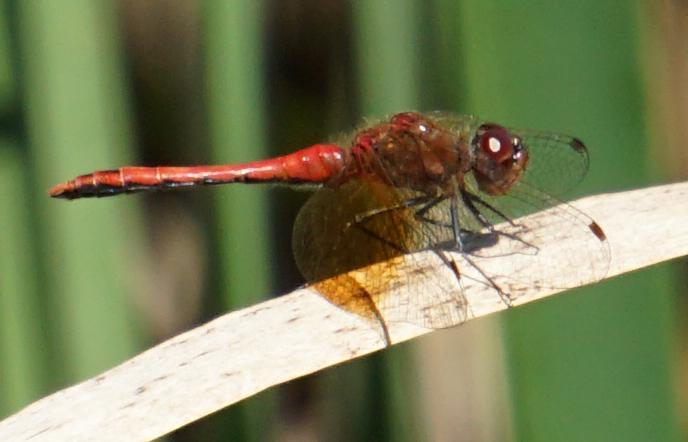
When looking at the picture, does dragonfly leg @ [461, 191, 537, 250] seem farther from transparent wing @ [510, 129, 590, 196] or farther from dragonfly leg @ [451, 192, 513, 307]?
transparent wing @ [510, 129, 590, 196]

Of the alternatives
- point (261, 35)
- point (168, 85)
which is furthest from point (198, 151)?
point (261, 35)

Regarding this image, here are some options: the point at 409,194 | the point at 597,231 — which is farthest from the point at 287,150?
the point at 597,231

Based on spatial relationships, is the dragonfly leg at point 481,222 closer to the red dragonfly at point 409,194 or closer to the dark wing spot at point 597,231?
the red dragonfly at point 409,194

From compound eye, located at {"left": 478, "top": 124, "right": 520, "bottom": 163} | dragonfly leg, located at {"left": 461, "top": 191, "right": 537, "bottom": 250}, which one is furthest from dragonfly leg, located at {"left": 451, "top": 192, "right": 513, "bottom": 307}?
compound eye, located at {"left": 478, "top": 124, "right": 520, "bottom": 163}

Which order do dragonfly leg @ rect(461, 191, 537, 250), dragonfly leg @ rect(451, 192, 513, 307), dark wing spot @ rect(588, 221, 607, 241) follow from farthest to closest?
dragonfly leg @ rect(461, 191, 537, 250), dark wing spot @ rect(588, 221, 607, 241), dragonfly leg @ rect(451, 192, 513, 307)

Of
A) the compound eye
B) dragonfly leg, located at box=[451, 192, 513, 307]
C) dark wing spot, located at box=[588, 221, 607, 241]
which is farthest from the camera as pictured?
the compound eye

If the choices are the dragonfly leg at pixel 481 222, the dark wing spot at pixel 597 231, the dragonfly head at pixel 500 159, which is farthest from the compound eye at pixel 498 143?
the dark wing spot at pixel 597 231

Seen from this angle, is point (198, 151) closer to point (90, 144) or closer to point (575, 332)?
point (90, 144)
